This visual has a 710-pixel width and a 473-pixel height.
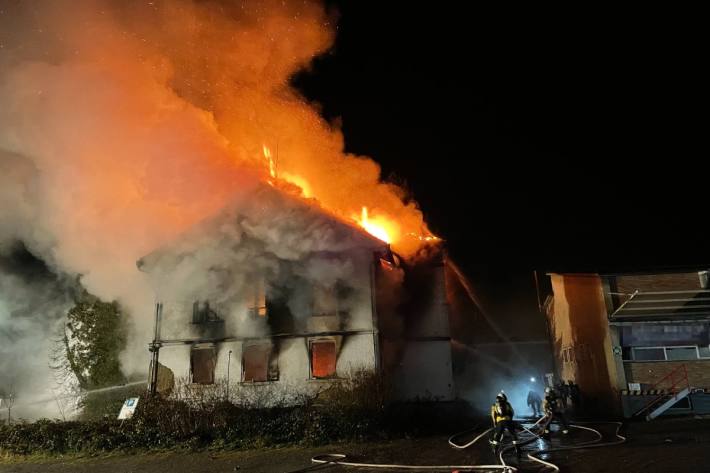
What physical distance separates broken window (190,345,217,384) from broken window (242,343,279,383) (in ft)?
4.91

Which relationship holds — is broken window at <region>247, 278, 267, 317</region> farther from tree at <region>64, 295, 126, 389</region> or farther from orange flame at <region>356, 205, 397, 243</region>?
tree at <region>64, 295, 126, 389</region>

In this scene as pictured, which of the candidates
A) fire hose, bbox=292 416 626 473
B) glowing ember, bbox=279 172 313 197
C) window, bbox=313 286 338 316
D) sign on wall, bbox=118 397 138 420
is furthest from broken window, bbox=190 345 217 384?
fire hose, bbox=292 416 626 473

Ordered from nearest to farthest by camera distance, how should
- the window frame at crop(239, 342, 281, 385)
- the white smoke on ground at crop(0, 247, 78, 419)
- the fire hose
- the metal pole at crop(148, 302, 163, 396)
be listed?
1. the fire hose
2. the window frame at crop(239, 342, 281, 385)
3. the metal pole at crop(148, 302, 163, 396)
4. the white smoke on ground at crop(0, 247, 78, 419)

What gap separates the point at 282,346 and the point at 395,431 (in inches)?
298

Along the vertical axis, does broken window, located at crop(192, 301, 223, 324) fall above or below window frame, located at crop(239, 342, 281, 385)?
above

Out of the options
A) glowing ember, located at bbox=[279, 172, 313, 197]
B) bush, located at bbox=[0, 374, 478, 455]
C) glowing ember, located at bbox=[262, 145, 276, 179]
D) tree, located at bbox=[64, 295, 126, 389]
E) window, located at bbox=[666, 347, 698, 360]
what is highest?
glowing ember, located at bbox=[262, 145, 276, 179]

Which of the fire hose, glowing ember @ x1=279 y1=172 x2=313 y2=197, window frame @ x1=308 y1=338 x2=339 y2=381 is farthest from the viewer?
glowing ember @ x1=279 y1=172 x2=313 y2=197

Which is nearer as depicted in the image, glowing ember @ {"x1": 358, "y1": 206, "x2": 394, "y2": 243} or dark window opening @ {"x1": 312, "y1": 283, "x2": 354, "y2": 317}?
dark window opening @ {"x1": 312, "y1": 283, "x2": 354, "y2": 317}

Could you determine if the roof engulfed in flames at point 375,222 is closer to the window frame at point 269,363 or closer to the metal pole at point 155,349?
the window frame at point 269,363

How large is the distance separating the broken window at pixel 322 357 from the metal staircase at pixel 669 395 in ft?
36.4

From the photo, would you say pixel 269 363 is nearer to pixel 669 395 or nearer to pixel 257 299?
pixel 257 299

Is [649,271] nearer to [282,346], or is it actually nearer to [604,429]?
[604,429]

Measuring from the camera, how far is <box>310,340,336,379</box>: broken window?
64.3 feet

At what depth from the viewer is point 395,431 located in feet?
44.3
